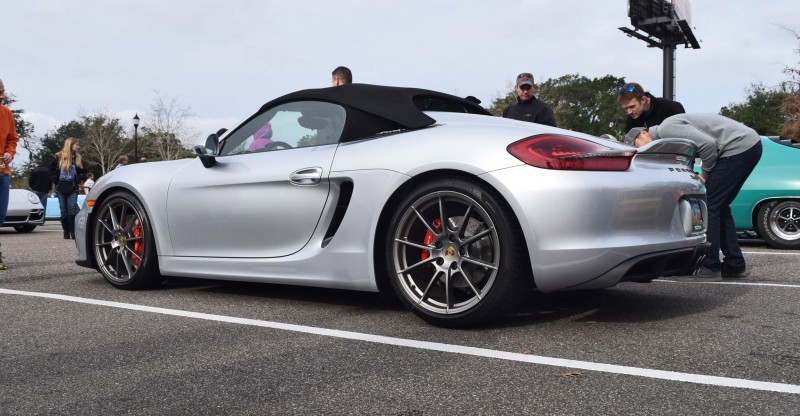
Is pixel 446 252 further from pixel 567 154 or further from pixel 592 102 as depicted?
pixel 592 102

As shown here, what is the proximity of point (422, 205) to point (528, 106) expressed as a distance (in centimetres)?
404

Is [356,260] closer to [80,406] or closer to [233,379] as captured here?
[233,379]

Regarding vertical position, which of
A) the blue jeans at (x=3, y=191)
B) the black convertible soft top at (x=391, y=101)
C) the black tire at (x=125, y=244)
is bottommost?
the black tire at (x=125, y=244)

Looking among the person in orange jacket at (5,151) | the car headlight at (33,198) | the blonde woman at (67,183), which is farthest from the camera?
the car headlight at (33,198)

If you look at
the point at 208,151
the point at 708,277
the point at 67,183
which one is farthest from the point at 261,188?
the point at 67,183

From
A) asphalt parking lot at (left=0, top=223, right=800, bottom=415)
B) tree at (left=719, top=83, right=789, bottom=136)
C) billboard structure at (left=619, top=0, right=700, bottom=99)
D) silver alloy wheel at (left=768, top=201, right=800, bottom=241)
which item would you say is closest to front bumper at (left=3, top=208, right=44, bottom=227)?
asphalt parking lot at (left=0, top=223, right=800, bottom=415)

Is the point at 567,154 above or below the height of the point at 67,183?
above

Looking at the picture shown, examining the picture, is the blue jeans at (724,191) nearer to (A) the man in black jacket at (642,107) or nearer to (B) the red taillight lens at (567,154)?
(A) the man in black jacket at (642,107)

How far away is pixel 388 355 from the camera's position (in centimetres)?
316

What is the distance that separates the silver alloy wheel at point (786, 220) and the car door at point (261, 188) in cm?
628

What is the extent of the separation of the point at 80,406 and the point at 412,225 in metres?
1.77

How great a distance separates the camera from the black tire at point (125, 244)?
16.6 feet

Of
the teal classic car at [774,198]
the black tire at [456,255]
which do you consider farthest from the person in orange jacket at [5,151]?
the teal classic car at [774,198]

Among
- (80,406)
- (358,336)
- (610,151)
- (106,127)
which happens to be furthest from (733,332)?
(106,127)
